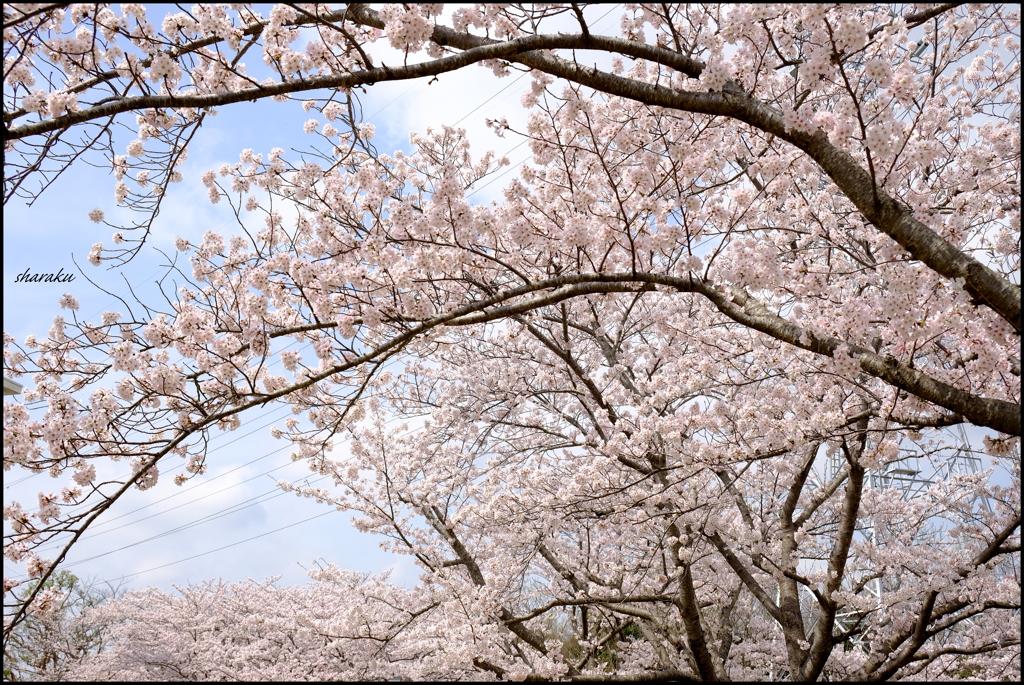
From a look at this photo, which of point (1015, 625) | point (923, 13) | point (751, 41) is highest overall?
point (923, 13)

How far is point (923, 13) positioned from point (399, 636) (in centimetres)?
834

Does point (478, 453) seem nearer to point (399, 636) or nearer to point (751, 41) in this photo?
point (399, 636)

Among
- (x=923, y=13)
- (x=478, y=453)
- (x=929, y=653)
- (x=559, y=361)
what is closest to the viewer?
(x=923, y=13)

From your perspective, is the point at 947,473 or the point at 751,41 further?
the point at 947,473

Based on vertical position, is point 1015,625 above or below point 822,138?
below

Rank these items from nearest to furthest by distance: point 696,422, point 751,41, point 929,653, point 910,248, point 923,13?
point 910,248, point 751,41, point 923,13, point 696,422, point 929,653

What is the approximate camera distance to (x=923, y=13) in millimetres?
3955

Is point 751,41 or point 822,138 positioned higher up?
point 751,41

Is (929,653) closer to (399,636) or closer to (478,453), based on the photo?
(478,453)

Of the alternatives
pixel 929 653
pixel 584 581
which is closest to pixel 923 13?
pixel 929 653

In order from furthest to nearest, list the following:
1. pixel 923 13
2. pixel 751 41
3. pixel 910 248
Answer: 1. pixel 923 13
2. pixel 751 41
3. pixel 910 248

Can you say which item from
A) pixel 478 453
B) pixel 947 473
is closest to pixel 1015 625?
pixel 947 473

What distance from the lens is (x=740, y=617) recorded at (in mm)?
10406

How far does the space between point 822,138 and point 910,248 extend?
2.03 ft
